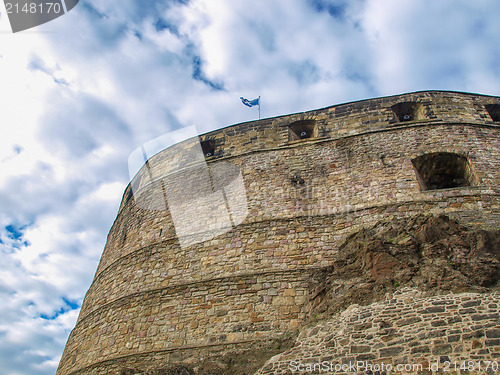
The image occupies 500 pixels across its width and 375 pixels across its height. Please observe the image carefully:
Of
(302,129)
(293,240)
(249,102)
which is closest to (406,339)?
(293,240)

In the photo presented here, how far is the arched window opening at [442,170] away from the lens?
26.6 feet

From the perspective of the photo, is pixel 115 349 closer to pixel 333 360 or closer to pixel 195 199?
pixel 195 199

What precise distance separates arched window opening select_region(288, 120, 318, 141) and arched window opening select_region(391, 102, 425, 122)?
1.90m

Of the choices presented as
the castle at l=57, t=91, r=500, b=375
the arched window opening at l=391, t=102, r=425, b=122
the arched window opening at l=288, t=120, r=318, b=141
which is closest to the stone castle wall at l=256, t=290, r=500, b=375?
the castle at l=57, t=91, r=500, b=375

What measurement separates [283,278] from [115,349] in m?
3.11

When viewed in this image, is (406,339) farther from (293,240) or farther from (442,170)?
(442,170)

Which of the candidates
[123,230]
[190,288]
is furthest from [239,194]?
[123,230]

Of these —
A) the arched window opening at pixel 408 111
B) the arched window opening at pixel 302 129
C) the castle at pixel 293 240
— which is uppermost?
the arched window opening at pixel 408 111

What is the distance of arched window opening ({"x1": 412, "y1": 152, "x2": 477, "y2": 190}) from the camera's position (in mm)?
8102

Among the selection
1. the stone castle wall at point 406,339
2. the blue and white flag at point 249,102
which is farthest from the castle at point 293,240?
the blue and white flag at point 249,102

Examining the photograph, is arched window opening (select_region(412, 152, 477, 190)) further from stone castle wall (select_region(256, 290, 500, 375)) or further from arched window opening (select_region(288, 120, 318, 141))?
stone castle wall (select_region(256, 290, 500, 375))

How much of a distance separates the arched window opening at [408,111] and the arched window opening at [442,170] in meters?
1.48

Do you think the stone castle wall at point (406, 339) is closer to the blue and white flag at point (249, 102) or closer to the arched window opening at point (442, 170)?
the arched window opening at point (442, 170)

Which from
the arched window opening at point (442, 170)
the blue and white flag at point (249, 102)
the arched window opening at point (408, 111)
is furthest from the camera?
the blue and white flag at point (249, 102)
